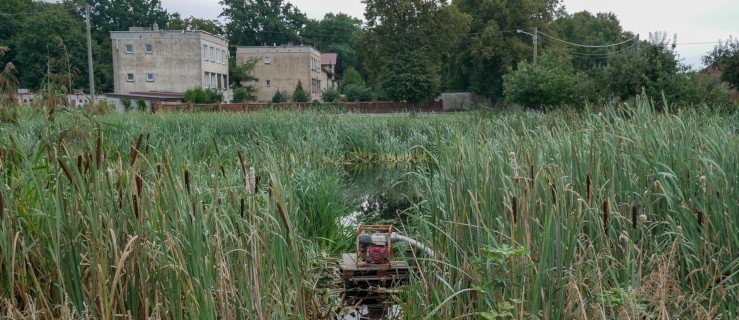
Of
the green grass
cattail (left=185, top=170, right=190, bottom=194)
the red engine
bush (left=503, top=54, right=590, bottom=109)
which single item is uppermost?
bush (left=503, top=54, right=590, bottom=109)

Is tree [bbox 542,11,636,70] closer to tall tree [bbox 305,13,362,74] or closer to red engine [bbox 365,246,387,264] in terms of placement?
tall tree [bbox 305,13,362,74]

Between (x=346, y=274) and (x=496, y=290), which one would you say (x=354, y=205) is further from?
(x=496, y=290)

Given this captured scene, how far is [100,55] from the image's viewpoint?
48594 millimetres

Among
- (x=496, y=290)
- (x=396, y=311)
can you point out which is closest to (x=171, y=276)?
(x=496, y=290)

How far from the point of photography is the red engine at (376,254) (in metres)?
5.77

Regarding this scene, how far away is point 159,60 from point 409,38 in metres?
16.2

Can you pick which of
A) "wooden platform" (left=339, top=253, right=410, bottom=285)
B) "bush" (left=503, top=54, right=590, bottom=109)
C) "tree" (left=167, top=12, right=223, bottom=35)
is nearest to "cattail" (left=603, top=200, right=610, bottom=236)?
"wooden platform" (left=339, top=253, right=410, bottom=285)

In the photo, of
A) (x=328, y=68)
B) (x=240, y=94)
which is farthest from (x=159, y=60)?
(x=328, y=68)

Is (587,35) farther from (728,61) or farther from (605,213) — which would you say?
(605,213)

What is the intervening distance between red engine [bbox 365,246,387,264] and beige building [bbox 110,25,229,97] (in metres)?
38.9

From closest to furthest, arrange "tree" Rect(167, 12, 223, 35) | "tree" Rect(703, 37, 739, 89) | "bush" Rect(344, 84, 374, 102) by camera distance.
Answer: "tree" Rect(703, 37, 739, 89)
"bush" Rect(344, 84, 374, 102)
"tree" Rect(167, 12, 223, 35)

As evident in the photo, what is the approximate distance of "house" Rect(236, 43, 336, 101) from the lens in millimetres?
50656

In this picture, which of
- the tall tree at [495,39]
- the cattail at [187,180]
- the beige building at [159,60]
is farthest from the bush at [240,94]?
the cattail at [187,180]

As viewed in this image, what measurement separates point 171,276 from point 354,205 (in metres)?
6.90
